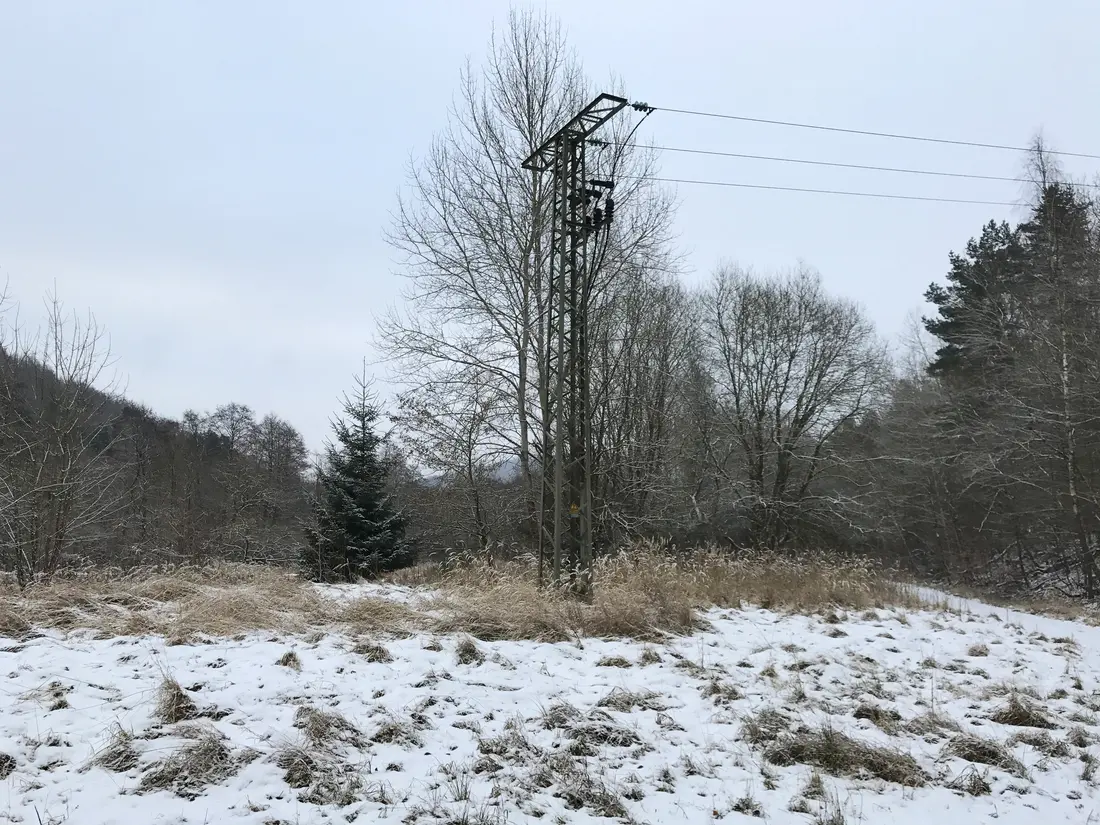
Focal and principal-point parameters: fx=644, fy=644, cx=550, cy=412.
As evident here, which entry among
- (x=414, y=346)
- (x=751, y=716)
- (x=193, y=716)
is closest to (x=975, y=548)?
(x=414, y=346)

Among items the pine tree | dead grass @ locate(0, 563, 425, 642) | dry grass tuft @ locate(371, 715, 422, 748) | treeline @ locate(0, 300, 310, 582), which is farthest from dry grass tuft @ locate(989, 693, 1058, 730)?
the pine tree

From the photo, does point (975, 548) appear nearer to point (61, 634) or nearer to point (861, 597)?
point (861, 597)

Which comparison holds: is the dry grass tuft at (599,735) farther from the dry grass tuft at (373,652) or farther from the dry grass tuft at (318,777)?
the dry grass tuft at (373,652)

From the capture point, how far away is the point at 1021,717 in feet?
16.4

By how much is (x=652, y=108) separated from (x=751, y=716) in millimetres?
8435

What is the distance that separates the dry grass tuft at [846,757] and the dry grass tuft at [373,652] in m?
2.98

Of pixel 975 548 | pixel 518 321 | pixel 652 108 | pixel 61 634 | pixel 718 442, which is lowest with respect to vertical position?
pixel 975 548

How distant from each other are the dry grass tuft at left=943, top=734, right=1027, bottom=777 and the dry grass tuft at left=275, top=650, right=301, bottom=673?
15.1 feet

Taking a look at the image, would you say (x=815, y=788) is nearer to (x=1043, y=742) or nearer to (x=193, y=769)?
(x=1043, y=742)

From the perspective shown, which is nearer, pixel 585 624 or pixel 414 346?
pixel 585 624

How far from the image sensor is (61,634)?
17.6 feet

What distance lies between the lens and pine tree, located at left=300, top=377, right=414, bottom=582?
16844mm

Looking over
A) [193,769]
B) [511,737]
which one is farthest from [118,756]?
[511,737]

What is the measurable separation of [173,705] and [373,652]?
166 cm
